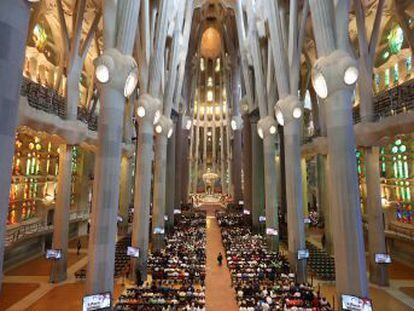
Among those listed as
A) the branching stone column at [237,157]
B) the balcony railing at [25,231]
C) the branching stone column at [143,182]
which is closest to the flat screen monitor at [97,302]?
the branching stone column at [143,182]

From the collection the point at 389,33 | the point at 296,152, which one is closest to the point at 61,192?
the point at 296,152

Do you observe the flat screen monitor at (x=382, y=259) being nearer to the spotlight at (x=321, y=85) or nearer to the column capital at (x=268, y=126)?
the spotlight at (x=321, y=85)

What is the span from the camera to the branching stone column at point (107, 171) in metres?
9.19

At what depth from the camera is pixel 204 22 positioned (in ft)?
142

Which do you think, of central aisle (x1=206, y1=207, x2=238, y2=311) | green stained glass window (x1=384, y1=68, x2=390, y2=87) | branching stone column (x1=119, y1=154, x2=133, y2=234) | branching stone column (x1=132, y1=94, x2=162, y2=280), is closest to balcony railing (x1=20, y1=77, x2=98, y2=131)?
branching stone column (x1=132, y1=94, x2=162, y2=280)

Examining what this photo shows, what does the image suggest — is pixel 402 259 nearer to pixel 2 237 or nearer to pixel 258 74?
pixel 258 74

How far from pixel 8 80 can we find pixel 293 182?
14.2m

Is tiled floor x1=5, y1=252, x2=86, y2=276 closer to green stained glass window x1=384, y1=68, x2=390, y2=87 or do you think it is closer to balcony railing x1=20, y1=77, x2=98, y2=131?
balcony railing x1=20, y1=77, x2=98, y2=131

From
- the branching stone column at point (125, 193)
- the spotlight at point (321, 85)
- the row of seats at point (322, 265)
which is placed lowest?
the row of seats at point (322, 265)

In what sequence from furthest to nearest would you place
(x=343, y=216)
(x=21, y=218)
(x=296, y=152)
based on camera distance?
(x=21, y=218)
(x=296, y=152)
(x=343, y=216)

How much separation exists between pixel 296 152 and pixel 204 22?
35.5m

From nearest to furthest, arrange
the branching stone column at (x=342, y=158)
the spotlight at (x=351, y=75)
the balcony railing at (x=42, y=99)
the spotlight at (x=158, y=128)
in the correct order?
the branching stone column at (x=342, y=158) → the spotlight at (x=351, y=75) → the balcony railing at (x=42, y=99) → the spotlight at (x=158, y=128)

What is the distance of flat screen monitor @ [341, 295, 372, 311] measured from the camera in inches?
301

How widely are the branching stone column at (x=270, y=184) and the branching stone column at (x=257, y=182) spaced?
19.4 feet
